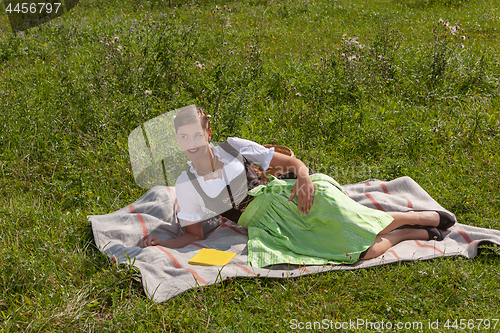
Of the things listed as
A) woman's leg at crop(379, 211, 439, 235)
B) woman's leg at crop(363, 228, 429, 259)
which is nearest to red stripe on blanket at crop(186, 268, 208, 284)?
woman's leg at crop(363, 228, 429, 259)

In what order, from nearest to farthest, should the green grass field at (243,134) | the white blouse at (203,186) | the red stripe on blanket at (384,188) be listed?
the green grass field at (243,134)
the white blouse at (203,186)
the red stripe on blanket at (384,188)

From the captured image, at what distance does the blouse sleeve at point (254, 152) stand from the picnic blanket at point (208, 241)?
0.65 m

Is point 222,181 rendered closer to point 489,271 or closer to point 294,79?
point 489,271

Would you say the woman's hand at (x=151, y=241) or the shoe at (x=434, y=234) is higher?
the woman's hand at (x=151, y=241)

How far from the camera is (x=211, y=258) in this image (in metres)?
Answer: 3.09

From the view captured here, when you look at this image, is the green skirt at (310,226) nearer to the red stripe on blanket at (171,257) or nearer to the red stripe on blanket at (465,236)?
the red stripe on blanket at (171,257)

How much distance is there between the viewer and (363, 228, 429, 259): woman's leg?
121 inches

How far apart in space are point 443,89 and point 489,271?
3.34m

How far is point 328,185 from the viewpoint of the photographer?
3123 mm

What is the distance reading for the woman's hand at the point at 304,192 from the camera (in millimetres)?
3070

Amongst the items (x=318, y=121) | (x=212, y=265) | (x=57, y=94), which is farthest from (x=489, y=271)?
(x=57, y=94)

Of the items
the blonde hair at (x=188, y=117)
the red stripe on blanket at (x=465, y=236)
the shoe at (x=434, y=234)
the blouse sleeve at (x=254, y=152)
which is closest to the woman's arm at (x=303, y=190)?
the blouse sleeve at (x=254, y=152)

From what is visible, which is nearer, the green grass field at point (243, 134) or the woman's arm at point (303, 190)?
the green grass field at point (243, 134)

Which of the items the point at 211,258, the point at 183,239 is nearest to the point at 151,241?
the point at 183,239
